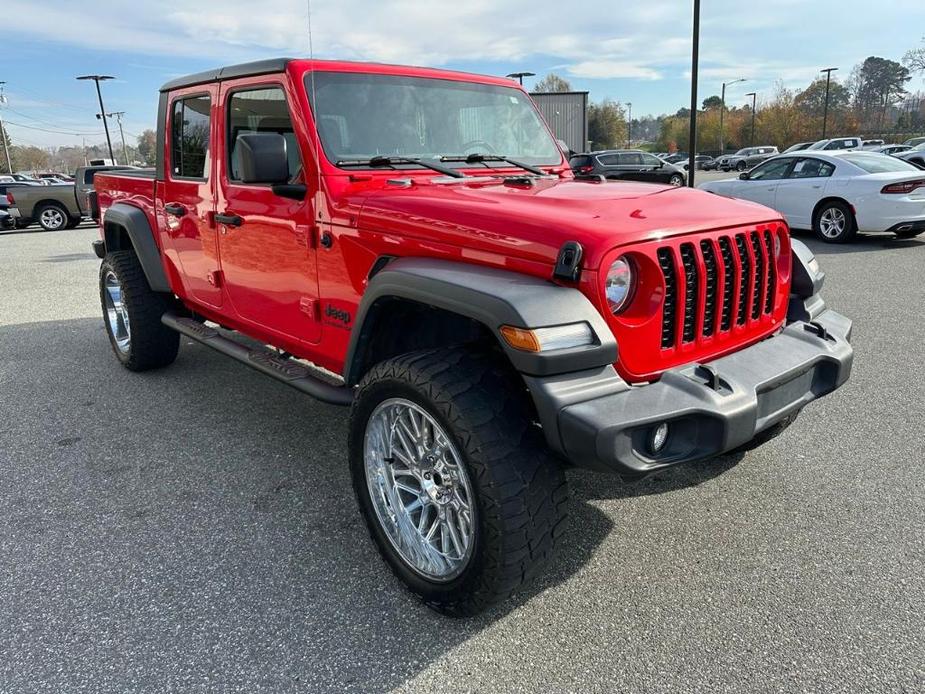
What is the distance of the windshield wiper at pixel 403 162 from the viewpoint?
3109mm

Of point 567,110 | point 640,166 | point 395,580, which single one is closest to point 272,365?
point 395,580

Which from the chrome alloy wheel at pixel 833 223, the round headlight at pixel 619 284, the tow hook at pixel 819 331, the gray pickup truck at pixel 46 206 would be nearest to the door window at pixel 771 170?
the chrome alloy wheel at pixel 833 223

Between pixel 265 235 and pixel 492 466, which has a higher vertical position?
pixel 265 235

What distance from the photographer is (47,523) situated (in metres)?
3.15

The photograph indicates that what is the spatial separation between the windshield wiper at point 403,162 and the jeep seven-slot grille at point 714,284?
1.23m

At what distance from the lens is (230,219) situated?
3.58 meters

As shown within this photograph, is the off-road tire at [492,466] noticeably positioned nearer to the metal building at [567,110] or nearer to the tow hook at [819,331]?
the tow hook at [819,331]

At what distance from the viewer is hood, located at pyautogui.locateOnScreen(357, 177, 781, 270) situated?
2.24m

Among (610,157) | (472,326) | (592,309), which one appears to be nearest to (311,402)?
(472,326)

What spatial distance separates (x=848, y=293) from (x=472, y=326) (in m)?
6.10

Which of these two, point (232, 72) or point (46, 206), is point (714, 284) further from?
point (46, 206)

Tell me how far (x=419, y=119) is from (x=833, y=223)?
964 centimetres

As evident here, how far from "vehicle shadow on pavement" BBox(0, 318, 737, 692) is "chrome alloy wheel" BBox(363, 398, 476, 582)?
19cm

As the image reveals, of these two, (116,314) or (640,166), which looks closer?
(116,314)
